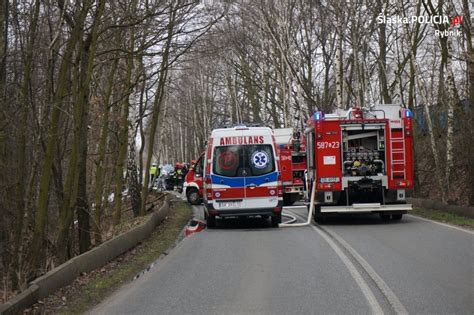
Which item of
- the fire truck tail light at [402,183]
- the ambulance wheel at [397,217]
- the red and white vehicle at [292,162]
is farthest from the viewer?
the red and white vehicle at [292,162]

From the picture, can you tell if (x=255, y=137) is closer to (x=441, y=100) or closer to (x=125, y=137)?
(x=125, y=137)

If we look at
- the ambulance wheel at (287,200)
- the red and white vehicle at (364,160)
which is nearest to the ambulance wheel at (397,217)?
the red and white vehicle at (364,160)

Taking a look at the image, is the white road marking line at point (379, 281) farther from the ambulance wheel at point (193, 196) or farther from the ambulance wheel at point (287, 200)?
the ambulance wheel at point (193, 196)

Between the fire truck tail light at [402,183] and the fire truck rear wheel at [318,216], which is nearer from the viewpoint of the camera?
the fire truck tail light at [402,183]

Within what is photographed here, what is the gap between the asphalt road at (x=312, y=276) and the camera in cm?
703

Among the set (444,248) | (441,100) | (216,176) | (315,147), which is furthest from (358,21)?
(444,248)

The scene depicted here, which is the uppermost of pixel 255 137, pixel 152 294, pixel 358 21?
pixel 358 21

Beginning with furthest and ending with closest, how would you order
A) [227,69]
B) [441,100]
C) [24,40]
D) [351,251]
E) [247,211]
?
[227,69] < [441,100] < [247,211] < [351,251] < [24,40]

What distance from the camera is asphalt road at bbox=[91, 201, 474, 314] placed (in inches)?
277

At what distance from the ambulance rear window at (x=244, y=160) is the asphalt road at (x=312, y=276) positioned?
7.59ft

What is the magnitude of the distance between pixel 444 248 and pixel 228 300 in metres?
5.68

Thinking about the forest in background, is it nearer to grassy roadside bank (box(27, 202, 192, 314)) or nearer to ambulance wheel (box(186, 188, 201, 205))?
grassy roadside bank (box(27, 202, 192, 314))

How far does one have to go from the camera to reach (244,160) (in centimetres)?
1639

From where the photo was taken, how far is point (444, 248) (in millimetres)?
11375
